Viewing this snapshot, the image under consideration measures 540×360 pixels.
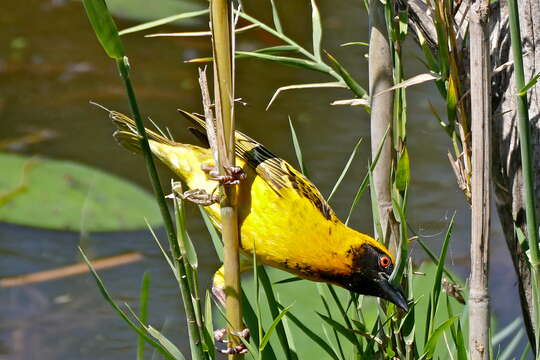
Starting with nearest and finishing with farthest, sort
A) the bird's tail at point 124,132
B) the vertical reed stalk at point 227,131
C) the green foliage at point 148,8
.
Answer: the vertical reed stalk at point 227,131 → the bird's tail at point 124,132 → the green foliage at point 148,8

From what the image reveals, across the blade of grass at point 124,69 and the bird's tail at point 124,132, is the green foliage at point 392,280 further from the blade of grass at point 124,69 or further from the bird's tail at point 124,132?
the bird's tail at point 124,132

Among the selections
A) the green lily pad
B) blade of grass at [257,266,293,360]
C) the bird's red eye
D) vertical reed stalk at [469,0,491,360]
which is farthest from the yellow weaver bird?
the green lily pad

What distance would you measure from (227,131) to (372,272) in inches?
23.4

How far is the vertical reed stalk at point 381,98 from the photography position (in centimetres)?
167

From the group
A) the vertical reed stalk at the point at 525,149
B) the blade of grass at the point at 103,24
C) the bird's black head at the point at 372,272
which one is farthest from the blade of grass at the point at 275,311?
the blade of grass at the point at 103,24

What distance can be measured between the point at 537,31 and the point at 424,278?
4.59 ft

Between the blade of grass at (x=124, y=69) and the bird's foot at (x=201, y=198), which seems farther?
the bird's foot at (x=201, y=198)

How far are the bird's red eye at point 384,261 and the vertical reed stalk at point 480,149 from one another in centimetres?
29

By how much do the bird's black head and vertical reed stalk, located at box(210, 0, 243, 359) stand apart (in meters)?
0.37

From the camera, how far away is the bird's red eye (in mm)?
1819

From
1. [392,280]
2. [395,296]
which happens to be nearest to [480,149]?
[392,280]

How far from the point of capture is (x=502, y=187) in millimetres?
1812

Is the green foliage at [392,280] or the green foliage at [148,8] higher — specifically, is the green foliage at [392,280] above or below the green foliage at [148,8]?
below

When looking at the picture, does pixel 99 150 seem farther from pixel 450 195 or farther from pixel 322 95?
pixel 450 195
